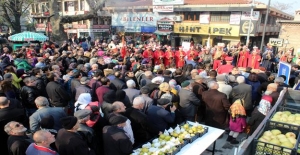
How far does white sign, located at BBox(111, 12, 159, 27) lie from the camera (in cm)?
2448

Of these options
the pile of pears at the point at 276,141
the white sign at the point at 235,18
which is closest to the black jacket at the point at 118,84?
the pile of pears at the point at 276,141

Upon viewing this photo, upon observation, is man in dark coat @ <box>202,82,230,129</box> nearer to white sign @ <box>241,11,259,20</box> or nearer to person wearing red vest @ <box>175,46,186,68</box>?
person wearing red vest @ <box>175,46,186,68</box>

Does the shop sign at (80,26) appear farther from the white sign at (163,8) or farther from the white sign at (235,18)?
the white sign at (235,18)

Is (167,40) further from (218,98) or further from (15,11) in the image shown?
(218,98)

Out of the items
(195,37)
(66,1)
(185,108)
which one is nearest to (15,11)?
(66,1)

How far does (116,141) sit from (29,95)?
2.85 m

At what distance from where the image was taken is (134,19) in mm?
25750

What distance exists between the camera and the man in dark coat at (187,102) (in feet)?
17.3

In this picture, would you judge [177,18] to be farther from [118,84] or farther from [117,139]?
[117,139]

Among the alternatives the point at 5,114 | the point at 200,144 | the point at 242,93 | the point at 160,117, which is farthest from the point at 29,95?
the point at 242,93

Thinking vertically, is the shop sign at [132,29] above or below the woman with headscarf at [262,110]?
above

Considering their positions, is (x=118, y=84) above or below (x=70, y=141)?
above

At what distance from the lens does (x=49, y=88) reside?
Answer: 551cm

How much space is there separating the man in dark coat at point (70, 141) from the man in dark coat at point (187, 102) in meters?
2.65
